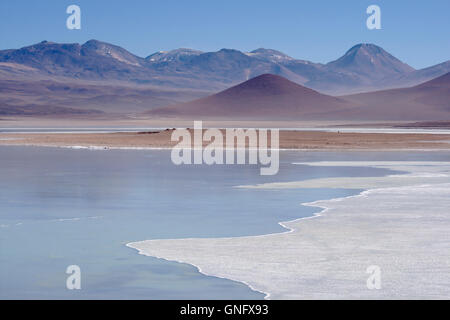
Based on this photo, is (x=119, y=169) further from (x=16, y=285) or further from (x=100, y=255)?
(x=16, y=285)

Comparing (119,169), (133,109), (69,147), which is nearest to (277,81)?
(133,109)

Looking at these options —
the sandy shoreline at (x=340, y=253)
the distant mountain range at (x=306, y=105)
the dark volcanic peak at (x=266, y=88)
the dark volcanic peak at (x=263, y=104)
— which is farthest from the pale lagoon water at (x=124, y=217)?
the dark volcanic peak at (x=266, y=88)

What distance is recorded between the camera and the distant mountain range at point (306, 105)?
13200 centimetres

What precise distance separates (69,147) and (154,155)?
6.87m

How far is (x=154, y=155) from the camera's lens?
93.2ft

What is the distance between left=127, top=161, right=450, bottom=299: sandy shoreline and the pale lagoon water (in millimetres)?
354

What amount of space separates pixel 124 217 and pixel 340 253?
4.08m

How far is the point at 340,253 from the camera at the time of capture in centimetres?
932

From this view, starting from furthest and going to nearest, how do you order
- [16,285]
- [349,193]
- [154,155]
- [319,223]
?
1. [154,155]
2. [349,193]
3. [319,223]
4. [16,285]

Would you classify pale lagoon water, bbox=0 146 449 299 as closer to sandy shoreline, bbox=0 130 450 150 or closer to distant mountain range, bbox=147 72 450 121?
sandy shoreline, bbox=0 130 450 150

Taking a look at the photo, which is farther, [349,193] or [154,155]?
[154,155]

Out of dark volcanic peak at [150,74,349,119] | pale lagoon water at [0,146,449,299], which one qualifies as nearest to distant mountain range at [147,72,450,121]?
dark volcanic peak at [150,74,349,119]

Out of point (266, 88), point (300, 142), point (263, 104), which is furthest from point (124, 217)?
point (266, 88)

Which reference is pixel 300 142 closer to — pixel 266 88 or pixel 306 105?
pixel 306 105
